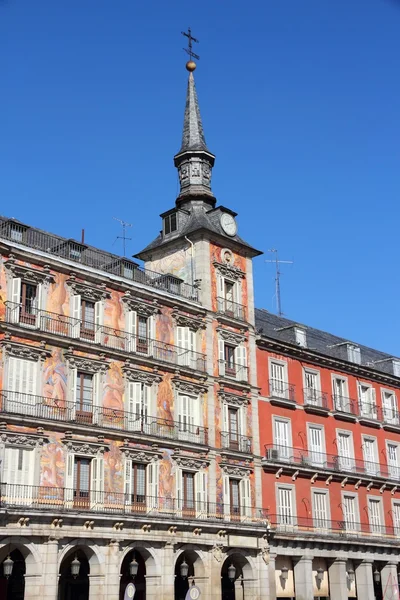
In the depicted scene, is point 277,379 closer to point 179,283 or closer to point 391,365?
point 179,283

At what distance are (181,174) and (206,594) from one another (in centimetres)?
2703

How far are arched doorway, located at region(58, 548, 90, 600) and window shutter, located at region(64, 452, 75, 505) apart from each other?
145 inches

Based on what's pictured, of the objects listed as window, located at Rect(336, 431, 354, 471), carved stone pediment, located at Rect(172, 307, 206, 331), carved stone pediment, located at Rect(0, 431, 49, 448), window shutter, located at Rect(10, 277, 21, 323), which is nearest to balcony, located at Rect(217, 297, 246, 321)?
carved stone pediment, located at Rect(172, 307, 206, 331)

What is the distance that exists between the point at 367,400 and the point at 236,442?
50.2 ft

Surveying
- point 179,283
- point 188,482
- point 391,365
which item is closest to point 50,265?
point 179,283

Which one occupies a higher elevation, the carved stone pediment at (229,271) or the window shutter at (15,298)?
the carved stone pediment at (229,271)

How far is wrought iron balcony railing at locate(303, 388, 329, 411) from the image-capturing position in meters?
52.8

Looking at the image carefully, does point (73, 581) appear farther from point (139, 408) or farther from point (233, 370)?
point (233, 370)

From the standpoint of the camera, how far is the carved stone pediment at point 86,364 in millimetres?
40125

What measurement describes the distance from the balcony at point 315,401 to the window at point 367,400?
4550 mm

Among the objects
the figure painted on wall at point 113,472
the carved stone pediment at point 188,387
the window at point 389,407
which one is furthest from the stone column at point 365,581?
the figure painted on wall at point 113,472

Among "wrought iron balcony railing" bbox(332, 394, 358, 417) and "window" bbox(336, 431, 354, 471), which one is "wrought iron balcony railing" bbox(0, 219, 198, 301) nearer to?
"wrought iron balcony railing" bbox(332, 394, 358, 417)

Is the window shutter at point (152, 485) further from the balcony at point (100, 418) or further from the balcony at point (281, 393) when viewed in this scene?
the balcony at point (281, 393)

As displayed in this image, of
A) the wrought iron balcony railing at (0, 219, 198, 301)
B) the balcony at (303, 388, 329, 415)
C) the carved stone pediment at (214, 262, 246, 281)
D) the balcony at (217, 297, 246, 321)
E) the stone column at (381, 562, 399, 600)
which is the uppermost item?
the carved stone pediment at (214, 262, 246, 281)
